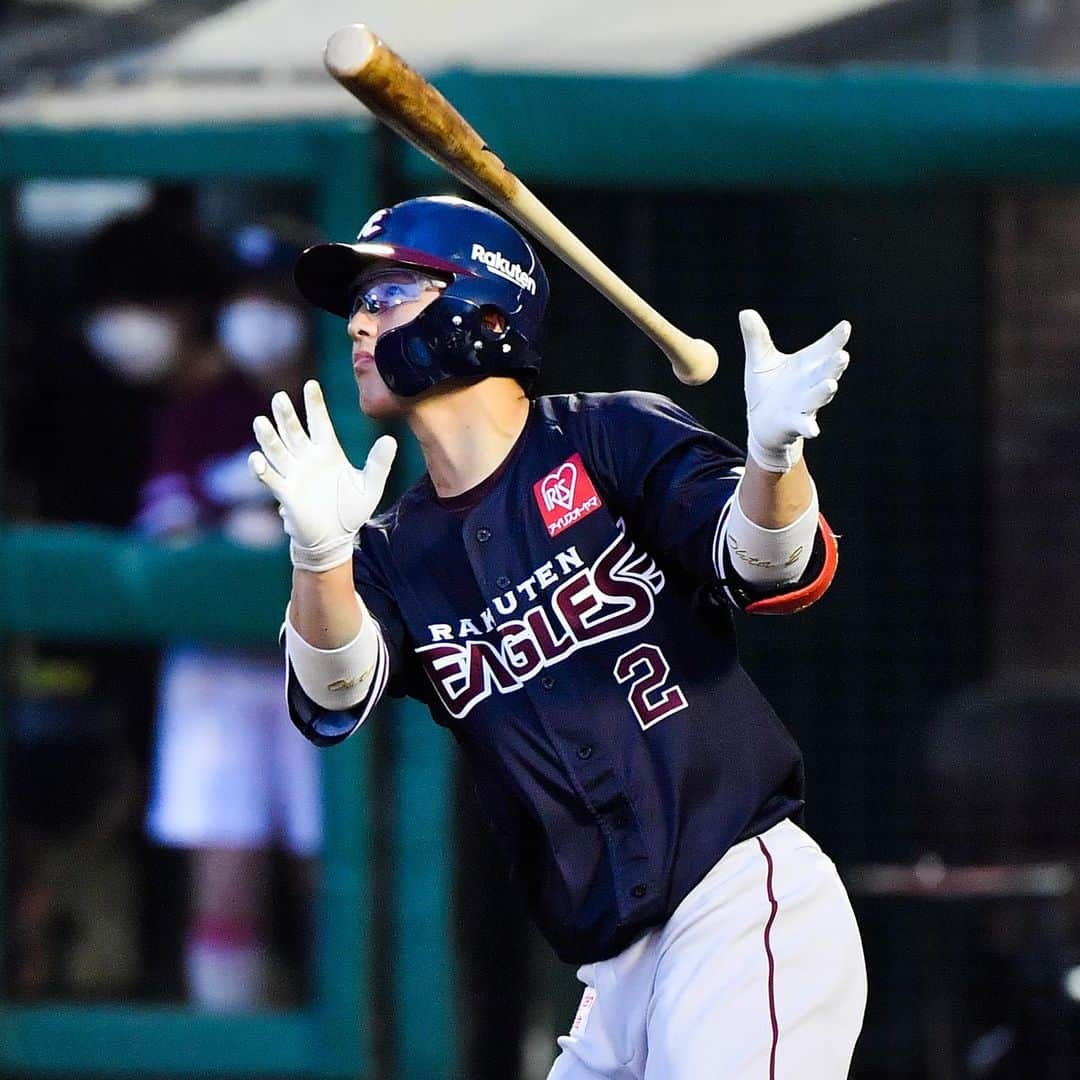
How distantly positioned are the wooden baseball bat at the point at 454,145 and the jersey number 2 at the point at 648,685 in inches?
17.4

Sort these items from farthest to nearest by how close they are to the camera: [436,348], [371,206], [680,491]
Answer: [371,206] → [436,348] → [680,491]

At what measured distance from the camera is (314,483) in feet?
9.62

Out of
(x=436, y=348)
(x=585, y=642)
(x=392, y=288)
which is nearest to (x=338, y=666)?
(x=585, y=642)

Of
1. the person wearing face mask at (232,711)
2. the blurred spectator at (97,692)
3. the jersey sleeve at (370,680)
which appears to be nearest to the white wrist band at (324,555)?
the jersey sleeve at (370,680)

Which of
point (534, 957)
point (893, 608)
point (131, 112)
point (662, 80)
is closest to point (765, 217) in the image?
point (662, 80)

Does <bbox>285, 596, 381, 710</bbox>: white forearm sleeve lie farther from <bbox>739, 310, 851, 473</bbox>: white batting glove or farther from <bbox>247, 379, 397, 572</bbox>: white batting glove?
<bbox>739, 310, 851, 473</bbox>: white batting glove

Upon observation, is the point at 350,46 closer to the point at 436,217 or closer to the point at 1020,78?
the point at 436,217

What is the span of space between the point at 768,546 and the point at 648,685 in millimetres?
357

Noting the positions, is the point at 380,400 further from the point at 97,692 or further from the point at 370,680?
the point at 97,692

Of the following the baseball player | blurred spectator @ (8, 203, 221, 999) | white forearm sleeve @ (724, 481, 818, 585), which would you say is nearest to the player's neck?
the baseball player

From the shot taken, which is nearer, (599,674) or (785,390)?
(785,390)

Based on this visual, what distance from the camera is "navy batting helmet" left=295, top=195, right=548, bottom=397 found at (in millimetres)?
3158

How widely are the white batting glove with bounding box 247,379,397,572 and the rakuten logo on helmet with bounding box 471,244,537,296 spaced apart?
1.38 ft

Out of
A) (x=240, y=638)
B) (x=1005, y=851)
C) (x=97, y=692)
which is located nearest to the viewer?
(x=1005, y=851)
